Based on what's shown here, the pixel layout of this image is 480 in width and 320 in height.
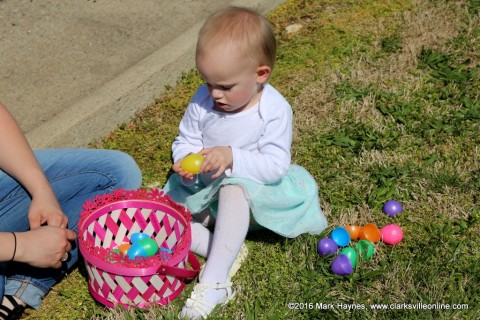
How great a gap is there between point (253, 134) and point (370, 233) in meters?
0.72

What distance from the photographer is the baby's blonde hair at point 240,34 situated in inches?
100

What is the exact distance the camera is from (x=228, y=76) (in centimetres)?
259

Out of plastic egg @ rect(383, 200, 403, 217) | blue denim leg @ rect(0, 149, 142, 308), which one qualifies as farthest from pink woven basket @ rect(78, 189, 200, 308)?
plastic egg @ rect(383, 200, 403, 217)

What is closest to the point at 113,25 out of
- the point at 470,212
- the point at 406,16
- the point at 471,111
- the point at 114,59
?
the point at 114,59

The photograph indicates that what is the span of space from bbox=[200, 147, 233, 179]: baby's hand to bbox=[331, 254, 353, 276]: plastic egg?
2.06 ft

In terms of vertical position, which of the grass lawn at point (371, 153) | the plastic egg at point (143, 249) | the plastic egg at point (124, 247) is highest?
the plastic egg at point (143, 249)

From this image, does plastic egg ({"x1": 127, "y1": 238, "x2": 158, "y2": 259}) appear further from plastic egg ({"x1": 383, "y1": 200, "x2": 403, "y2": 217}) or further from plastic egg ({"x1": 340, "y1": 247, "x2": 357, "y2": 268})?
plastic egg ({"x1": 383, "y1": 200, "x2": 403, "y2": 217})

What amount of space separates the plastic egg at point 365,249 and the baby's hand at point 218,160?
0.71 metres

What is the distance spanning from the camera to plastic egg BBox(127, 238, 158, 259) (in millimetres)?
2689

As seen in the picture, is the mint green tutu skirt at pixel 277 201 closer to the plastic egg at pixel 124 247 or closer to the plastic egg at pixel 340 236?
the plastic egg at pixel 340 236

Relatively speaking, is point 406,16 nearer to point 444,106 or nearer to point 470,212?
point 444,106

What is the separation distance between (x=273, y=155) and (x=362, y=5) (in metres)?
2.63

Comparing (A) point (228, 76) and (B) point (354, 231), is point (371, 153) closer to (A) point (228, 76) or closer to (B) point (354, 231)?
(B) point (354, 231)

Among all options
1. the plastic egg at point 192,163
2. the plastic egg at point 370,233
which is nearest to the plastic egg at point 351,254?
the plastic egg at point 370,233
